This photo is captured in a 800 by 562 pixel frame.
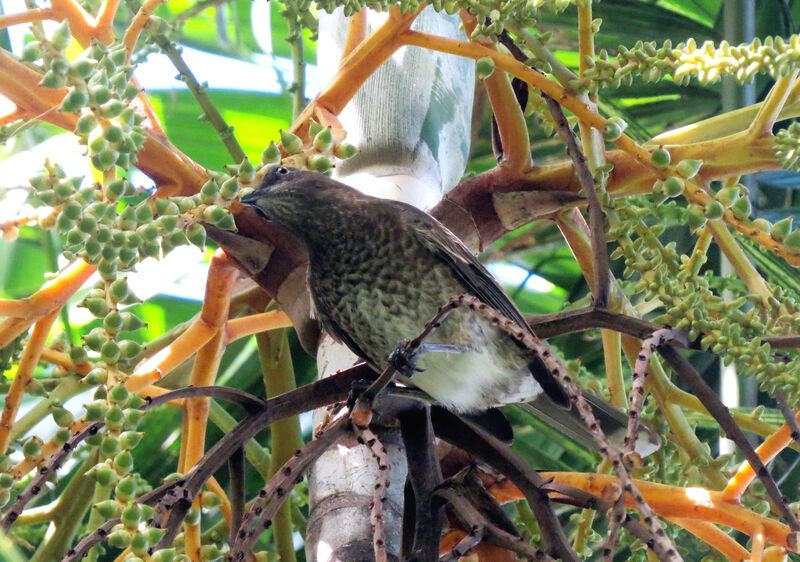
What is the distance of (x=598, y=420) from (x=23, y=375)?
30.0 inches

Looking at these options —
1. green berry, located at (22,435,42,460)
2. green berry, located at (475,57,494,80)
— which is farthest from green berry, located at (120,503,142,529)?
green berry, located at (475,57,494,80)

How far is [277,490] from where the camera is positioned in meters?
0.91

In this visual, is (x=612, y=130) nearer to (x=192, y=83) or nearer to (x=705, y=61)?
(x=705, y=61)

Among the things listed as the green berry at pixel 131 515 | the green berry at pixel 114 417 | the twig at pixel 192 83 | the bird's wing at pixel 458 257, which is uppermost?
the twig at pixel 192 83

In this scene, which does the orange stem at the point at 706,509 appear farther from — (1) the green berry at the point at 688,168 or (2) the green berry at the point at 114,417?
(2) the green berry at the point at 114,417

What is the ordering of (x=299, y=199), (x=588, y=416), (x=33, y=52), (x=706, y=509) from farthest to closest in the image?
(x=299, y=199) → (x=706, y=509) → (x=33, y=52) → (x=588, y=416)

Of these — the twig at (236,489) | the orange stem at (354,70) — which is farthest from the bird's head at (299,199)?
the twig at (236,489)

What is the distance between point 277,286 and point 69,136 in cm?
36

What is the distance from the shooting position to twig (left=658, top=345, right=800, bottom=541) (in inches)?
35.9

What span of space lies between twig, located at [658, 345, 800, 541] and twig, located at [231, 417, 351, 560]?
0.34 m

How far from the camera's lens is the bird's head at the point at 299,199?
58.3 inches

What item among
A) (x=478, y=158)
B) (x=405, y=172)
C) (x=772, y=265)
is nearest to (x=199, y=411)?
(x=405, y=172)

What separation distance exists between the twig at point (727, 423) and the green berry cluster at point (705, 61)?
27cm

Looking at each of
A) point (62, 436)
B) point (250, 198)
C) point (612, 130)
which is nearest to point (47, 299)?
point (62, 436)
